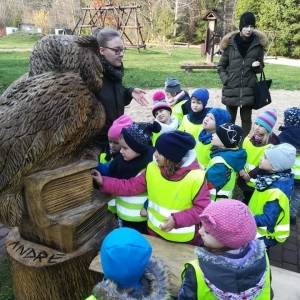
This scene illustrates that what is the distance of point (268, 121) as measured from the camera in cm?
333

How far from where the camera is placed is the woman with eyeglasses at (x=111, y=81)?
2.60 metres

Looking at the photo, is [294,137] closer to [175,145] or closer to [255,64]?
[255,64]

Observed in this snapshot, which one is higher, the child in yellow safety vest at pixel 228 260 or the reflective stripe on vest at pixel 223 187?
the child in yellow safety vest at pixel 228 260

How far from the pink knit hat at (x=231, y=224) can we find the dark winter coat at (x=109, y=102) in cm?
143

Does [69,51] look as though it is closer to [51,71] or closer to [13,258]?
[51,71]

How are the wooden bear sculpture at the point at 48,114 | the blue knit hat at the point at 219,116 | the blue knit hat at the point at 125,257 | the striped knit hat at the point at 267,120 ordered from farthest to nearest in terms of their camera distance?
the blue knit hat at the point at 219,116 < the striped knit hat at the point at 267,120 < the wooden bear sculpture at the point at 48,114 < the blue knit hat at the point at 125,257

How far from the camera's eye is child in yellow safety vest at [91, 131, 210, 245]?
6.88 feet

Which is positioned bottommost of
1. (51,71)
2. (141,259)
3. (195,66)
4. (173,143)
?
(195,66)

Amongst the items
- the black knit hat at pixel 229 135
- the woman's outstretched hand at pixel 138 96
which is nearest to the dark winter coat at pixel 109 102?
the woman's outstretched hand at pixel 138 96

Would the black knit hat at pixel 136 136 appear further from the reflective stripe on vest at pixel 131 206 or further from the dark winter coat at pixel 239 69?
the dark winter coat at pixel 239 69

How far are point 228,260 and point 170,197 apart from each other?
757mm

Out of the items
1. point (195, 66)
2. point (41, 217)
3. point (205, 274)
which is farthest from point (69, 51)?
point (195, 66)

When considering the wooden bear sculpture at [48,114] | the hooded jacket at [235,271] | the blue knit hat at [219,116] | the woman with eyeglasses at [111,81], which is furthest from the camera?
the blue knit hat at [219,116]

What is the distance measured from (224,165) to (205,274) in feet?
4.84
